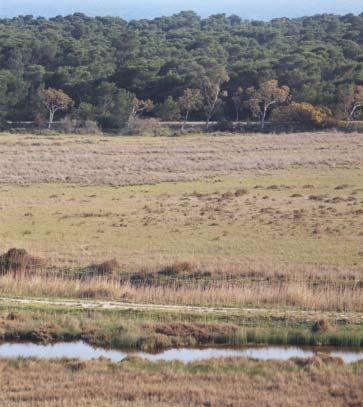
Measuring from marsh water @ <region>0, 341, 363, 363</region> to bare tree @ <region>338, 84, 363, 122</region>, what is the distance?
76.3 m

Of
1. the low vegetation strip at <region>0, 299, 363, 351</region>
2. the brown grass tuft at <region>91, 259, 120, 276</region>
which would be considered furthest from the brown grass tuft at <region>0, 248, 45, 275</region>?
the low vegetation strip at <region>0, 299, 363, 351</region>

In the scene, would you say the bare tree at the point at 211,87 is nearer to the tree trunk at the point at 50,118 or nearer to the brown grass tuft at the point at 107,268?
the tree trunk at the point at 50,118

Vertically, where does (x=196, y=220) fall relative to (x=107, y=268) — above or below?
below

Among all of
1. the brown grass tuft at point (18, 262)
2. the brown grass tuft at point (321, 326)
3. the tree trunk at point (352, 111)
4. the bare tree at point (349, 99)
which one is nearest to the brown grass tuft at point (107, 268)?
the brown grass tuft at point (18, 262)

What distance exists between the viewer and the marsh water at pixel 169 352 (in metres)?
19.7

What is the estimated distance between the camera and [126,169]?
59.4 m

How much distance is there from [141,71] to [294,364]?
92.1m

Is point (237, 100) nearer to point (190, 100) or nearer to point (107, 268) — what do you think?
point (190, 100)

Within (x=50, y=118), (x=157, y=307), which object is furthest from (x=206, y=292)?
(x=50, y=118)

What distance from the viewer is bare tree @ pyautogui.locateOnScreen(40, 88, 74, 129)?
9869cm

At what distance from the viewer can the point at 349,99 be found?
94.2 meters

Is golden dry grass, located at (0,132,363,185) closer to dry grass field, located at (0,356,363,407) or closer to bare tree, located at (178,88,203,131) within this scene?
bare tree, located at (178,88,203,131)

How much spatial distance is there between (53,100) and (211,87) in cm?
1766

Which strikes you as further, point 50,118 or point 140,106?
point 140,106
